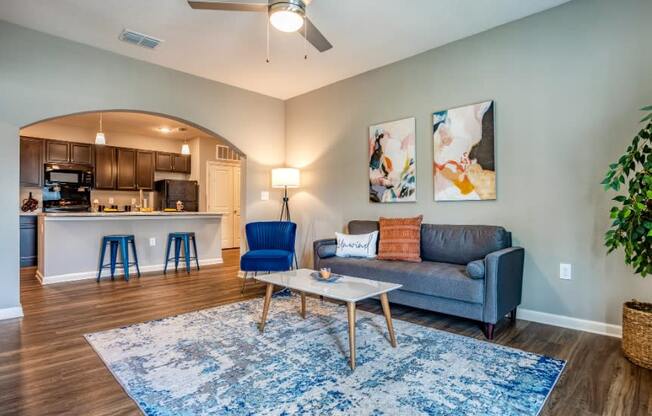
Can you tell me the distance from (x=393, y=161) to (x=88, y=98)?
11.4 feet

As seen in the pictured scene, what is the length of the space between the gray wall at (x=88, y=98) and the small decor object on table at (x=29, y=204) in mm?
4112

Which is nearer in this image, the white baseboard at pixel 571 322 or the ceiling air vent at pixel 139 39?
the white baseboard at pixel 571 322

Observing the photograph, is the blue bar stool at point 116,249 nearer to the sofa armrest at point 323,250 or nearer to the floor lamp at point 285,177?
the floor lamp at point 285,177

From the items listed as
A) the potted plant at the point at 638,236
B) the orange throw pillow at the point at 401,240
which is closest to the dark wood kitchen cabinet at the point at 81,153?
the orange throw pillow at the point at 401,240

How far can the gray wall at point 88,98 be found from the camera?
334 cm

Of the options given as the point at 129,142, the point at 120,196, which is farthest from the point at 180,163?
the point at 120,196

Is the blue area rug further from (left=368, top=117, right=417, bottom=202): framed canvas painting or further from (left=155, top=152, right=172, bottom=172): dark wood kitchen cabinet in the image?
(left=155, top=152, right=172, bottom=172): dark wood kitchen cabinet

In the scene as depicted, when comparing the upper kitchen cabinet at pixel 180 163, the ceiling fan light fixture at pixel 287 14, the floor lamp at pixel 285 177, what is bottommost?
the floor lamp at pixel 285 177

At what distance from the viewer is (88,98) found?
381cm

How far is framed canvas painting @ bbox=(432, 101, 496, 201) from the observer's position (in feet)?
11.2

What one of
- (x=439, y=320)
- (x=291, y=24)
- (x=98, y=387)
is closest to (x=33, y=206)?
(x=98, y=387)

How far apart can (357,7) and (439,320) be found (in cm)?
285

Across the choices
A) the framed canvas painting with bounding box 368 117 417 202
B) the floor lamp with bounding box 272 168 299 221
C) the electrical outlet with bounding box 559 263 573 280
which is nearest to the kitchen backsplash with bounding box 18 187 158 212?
the floor lamp with bounding box 272 168 299 221

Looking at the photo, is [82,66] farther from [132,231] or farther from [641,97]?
[641,97]
